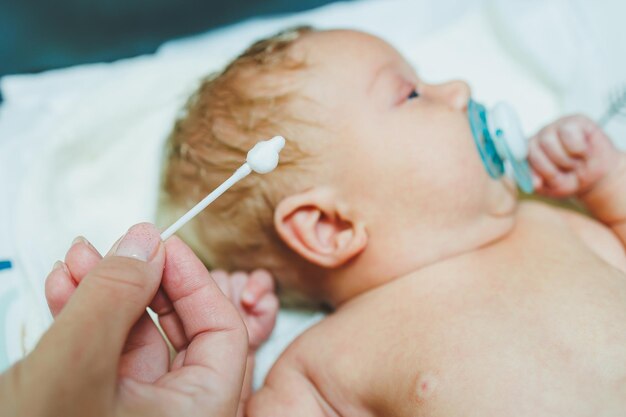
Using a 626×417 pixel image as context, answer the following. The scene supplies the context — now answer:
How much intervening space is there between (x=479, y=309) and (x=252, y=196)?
0.40 m

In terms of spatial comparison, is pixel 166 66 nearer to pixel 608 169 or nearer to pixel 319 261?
pixel 319 261

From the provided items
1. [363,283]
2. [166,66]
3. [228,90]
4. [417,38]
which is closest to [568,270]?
[363,283]

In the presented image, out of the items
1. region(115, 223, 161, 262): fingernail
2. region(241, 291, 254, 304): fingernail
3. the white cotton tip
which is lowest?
region(241, 291, 254, 304): fingernail

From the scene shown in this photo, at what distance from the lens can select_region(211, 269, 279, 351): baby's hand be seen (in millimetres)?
1108

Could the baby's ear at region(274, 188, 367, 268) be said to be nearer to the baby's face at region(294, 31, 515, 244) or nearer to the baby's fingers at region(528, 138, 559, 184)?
the baby's face at region(294, 31, 515, 244)

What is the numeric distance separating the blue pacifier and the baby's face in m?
0.02

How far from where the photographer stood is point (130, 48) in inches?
63.5

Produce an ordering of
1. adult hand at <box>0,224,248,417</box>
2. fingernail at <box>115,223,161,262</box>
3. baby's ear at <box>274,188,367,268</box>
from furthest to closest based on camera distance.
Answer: baby's ear at <box>274,188,367,268</box>, fingernail at <box>115,223,161,262</box>, adult hand at <box>0,224,248,417</box>

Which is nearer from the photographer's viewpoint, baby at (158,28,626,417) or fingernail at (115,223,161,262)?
fingernail at (115,223,161,262)

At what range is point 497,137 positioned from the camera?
1.05 metres

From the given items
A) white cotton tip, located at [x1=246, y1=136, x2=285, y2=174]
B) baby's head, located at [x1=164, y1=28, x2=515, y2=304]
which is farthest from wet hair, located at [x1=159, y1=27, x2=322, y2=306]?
white cotton tip, located at [x1=246, y1=136, x2=285, y2=174]

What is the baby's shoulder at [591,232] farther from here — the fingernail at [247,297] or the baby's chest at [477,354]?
the fingernail at [247,297]

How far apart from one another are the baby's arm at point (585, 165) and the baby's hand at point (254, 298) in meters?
0.58

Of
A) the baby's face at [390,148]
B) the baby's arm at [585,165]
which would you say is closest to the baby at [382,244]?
the baby's face at [390,148]
